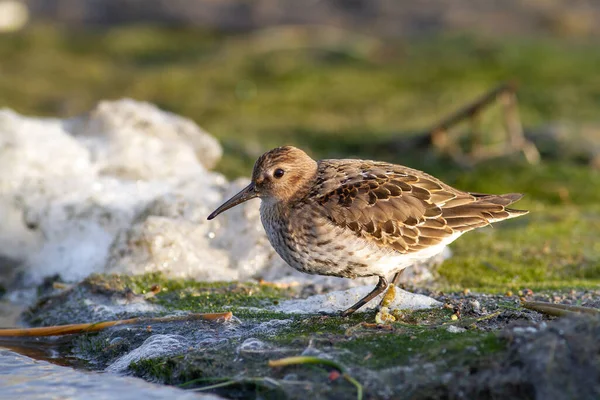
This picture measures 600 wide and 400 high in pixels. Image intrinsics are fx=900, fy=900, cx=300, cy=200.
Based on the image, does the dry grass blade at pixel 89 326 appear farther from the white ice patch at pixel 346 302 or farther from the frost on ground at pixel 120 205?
the frost on ground at pixel 120 205

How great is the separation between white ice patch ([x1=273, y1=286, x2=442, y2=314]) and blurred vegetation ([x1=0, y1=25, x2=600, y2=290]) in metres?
3.28

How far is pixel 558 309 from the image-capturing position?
5633 millimetres

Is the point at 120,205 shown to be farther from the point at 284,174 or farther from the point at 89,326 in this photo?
the point at 284,174

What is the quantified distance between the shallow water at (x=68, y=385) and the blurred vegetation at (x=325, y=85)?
465 cm

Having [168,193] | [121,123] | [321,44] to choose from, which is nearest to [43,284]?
[168,193]

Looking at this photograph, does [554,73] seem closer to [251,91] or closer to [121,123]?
[251,91]

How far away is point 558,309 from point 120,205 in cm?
453

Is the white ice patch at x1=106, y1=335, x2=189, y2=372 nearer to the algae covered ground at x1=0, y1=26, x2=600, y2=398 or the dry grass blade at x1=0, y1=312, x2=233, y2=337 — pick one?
the algae covered ground at x1=0, y1=26, x2=600, y2=398

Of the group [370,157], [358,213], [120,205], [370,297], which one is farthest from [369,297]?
[370,157]

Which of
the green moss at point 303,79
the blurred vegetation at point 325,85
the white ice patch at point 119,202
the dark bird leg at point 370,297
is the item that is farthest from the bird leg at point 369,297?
the green moss at point 303,79

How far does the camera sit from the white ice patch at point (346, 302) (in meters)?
6.41

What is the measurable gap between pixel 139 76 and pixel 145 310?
10.8 metres

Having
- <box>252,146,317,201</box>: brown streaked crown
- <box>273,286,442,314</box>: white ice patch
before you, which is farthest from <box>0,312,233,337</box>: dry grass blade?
<box>252,146,317,201</box>: brown streaked crown

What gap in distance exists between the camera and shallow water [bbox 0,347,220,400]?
5.42 metres
